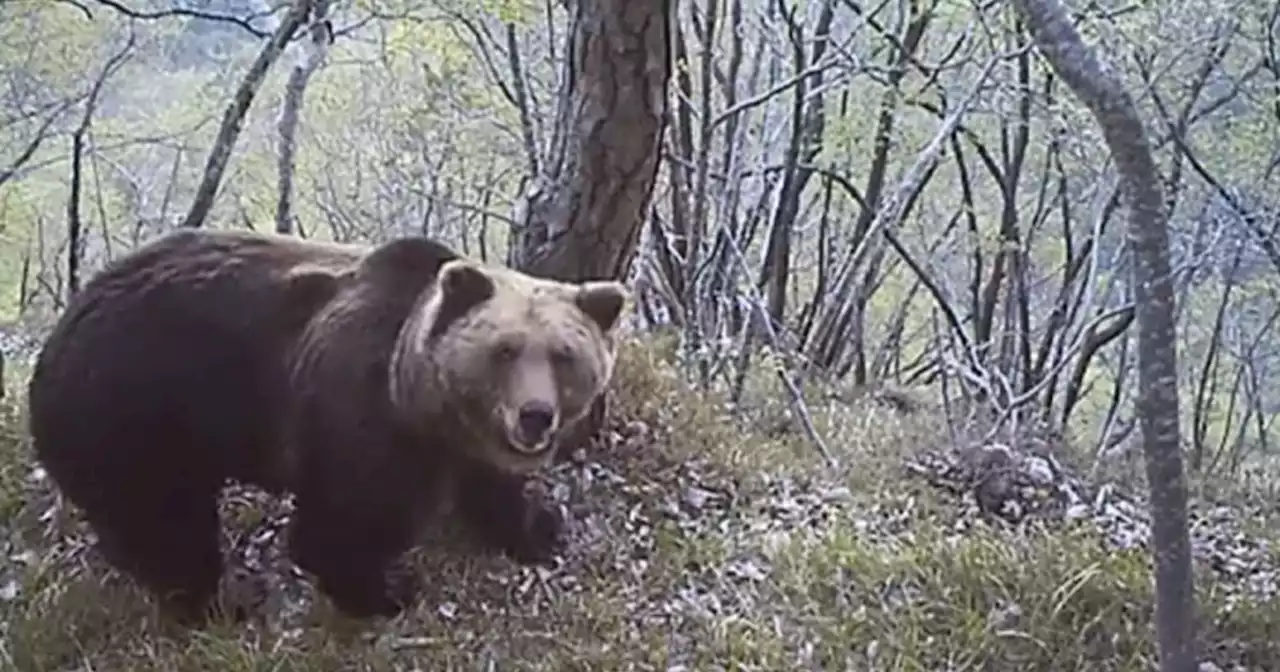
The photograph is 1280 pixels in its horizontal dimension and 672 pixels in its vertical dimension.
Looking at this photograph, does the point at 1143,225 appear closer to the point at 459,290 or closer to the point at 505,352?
the point at 505,352

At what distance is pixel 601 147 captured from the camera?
4797 millimetres

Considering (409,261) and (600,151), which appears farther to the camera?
(600,151)

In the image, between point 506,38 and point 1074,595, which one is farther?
point 506,38

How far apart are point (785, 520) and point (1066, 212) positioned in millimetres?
7479

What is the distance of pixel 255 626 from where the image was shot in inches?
154

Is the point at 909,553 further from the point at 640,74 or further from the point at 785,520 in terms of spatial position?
the point at 640,74

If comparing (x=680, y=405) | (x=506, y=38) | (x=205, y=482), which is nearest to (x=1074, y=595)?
(x=680, y=405)

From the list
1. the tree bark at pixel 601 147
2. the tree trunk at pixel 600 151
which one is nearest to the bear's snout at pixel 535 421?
the tree trunk at pixel 600 151


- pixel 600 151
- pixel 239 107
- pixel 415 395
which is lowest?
pixel 415 395

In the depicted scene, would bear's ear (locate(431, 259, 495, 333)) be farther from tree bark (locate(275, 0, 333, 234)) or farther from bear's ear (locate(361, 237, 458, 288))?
tree bark (locate(275, 0, 333, 234))

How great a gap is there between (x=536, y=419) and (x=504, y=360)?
18cm

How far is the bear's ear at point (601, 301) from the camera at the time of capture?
3.69m

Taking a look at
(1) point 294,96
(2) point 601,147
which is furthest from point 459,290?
(1) point 294,96

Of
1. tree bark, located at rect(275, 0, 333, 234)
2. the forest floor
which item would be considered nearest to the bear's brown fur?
the forest floor
